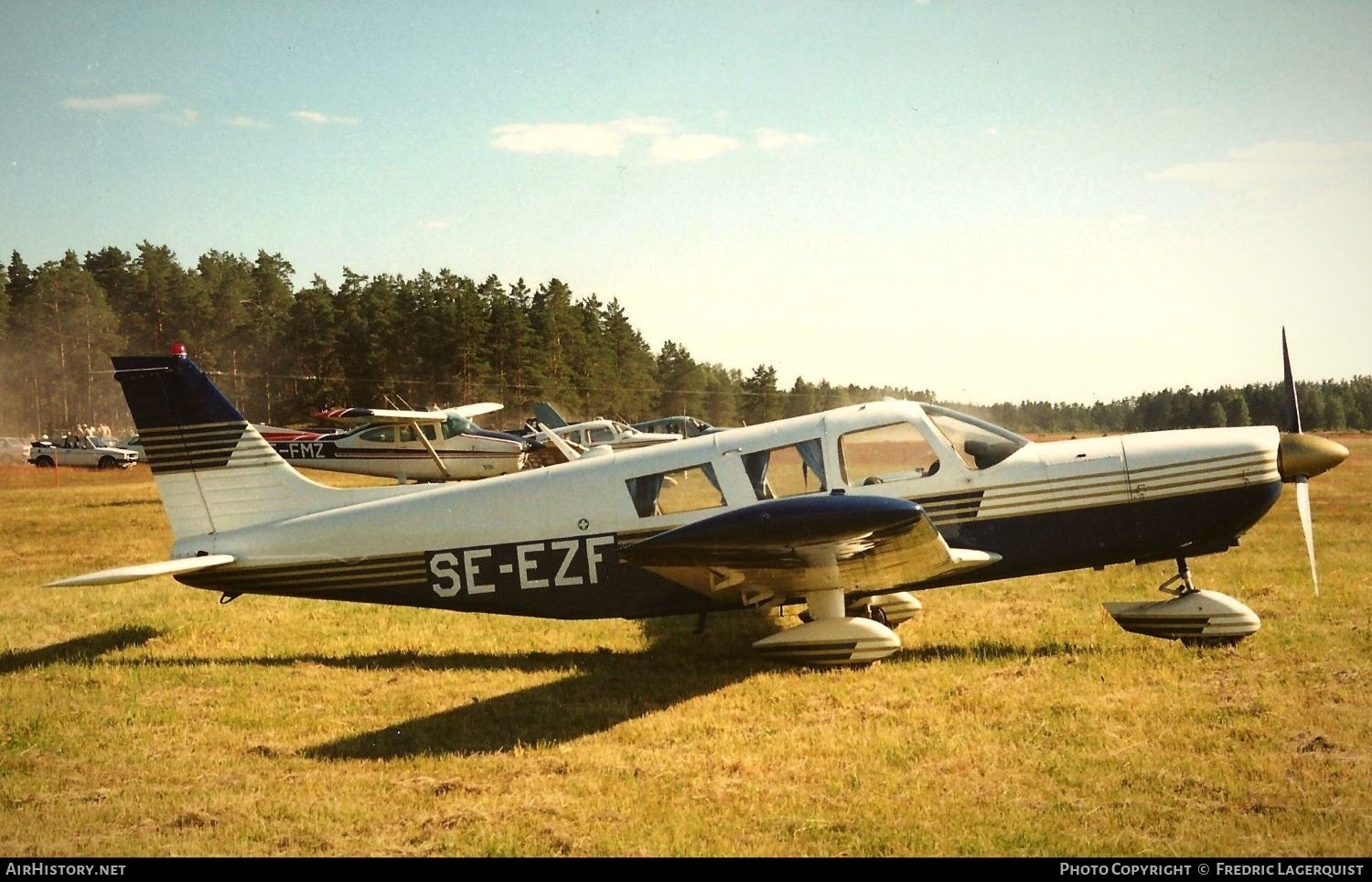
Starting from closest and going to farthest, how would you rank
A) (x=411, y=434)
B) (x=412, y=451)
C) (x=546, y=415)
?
(x=412, y=451), (x=411, y=434), (x=546, y=415)

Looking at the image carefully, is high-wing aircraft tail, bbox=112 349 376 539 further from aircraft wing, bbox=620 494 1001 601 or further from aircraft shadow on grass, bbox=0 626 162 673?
aircraft wing, bbox=620 494 1001 601

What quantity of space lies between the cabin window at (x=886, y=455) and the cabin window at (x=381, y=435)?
18.7 metres

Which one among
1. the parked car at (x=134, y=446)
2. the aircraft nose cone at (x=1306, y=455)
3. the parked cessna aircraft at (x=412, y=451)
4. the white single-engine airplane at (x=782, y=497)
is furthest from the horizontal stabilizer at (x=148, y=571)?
the parked car at (x=134, y=446)

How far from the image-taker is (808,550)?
6.12 m

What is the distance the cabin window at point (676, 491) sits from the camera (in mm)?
7297

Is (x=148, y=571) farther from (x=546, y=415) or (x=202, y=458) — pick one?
(x=546, y=415)

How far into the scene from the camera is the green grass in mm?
4578

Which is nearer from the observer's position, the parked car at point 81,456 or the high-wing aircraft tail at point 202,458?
the high-wing aircraft tail at point 202,458

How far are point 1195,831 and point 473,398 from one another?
158 feet

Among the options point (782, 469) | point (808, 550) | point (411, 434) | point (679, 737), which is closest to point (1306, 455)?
point (782, 469)

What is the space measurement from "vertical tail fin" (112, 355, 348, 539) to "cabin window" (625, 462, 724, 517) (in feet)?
9.34

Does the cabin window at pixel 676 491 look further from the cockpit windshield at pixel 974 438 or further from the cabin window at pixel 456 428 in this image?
the cabin window at pixel 456 428

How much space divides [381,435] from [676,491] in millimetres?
18269
